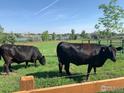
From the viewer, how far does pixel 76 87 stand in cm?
384

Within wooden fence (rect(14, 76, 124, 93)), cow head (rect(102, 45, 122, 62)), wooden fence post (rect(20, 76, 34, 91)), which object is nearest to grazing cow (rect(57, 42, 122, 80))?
cow head (rect(102, 45, 122, 62))

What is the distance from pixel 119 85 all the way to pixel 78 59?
5.69 m

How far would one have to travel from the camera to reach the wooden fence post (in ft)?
11.1

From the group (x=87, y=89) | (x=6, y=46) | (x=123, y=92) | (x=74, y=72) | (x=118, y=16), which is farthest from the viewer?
(x=118, y=16)

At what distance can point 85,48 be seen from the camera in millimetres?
9961

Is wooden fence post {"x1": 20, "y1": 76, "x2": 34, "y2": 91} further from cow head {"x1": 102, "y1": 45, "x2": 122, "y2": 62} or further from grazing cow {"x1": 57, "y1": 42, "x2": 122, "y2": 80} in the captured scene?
grazing cow {"x1": 57, "y1": 42, "x2": 122, "y2": 80}

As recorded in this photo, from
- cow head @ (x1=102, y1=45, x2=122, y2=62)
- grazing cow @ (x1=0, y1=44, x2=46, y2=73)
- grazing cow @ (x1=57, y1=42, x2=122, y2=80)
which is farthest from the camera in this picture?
grazing cow @ (x1=0, y1=44, x2=46, y2=73)

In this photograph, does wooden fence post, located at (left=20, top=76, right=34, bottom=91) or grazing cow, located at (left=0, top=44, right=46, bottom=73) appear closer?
wooden fence post, located at (left=20, top=76, right=34, bottom=91)

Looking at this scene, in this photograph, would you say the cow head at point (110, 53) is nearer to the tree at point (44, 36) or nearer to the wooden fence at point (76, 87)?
the wooden fence at point (76, 87)

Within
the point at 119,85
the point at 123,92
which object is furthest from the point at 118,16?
the point at 119,85

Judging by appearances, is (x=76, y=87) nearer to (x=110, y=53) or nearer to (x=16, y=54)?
(x=110, y=53)

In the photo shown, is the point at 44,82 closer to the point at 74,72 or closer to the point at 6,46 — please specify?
the point at 74,72

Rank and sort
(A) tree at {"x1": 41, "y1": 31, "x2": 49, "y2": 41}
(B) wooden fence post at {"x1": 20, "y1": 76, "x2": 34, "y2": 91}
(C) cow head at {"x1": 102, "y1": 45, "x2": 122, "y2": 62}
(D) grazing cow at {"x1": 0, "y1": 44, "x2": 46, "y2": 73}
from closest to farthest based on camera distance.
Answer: (B) wooden fence post at {"x1": 20, "y1": 76, "x2": 34, "y2": 91}
(C) cow head at {"x1": 102, "y1": 45, "x2": 122, "y2": 62}
(D) grazing cow at {"x1": 0, "y1": 44, "x2": 46, "y2": 73}
(A) tree at {"x1": 41, "y1": 31, "x2": 49, "y2": 41}

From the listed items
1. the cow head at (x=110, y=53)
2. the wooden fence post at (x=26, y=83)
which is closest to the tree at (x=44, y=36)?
the cow head at (x=110, y=53)
